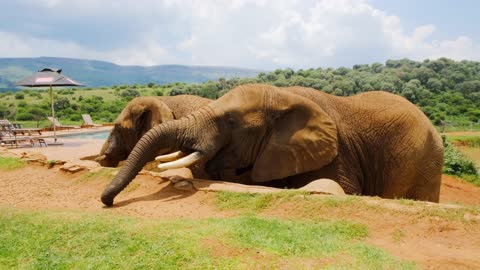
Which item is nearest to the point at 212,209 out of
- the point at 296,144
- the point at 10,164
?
the point at 296,144

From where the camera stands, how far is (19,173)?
1128 centimetres

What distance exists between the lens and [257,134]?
8570mm

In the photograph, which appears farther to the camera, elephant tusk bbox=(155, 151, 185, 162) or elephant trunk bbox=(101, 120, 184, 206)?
elephant tusk bbox=(155, 151, 185, 162)

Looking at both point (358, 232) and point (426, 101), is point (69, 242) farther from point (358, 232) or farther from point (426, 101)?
point (426, 101)

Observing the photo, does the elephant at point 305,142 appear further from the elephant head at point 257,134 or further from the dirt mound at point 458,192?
the dirt mound at point 458,192

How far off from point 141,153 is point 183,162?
0.66 m

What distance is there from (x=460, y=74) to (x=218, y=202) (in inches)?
2807

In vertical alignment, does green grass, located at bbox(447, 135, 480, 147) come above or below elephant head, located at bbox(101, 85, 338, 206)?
below

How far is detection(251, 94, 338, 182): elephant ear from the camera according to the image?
850cm

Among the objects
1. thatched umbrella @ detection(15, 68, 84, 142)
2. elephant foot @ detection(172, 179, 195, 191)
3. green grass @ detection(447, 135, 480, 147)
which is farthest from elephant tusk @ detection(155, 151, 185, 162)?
green grass @ detection(447, 135, 480, 147)

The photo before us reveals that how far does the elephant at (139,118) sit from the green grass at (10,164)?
1.84 metres

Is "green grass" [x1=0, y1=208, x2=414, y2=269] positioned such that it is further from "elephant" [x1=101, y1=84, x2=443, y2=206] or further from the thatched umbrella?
the thatched umbrella

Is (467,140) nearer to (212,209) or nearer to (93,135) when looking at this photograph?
(93,135)

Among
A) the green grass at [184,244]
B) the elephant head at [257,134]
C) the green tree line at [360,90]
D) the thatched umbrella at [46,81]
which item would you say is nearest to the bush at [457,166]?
the elephant head at [257,134]
